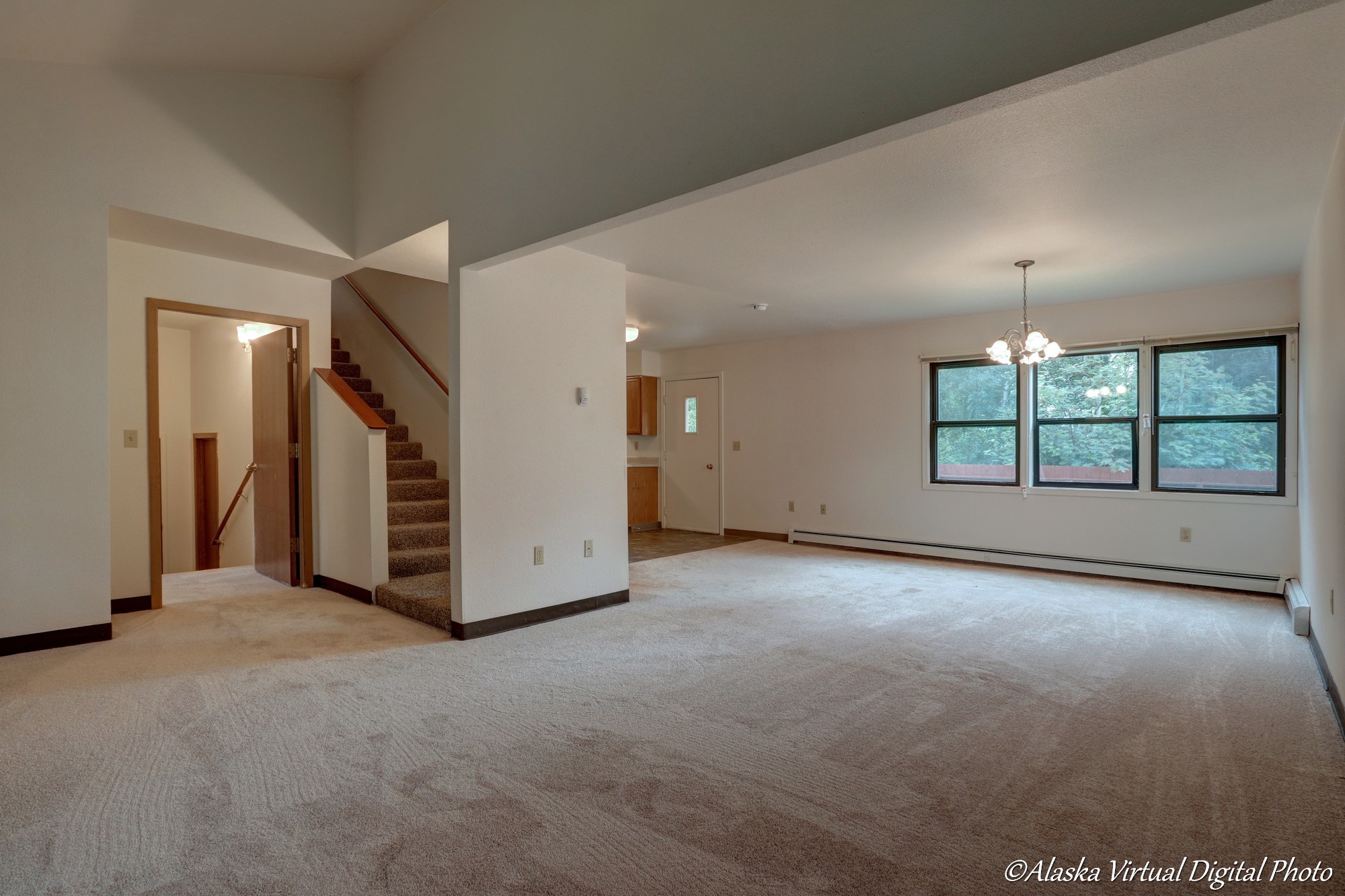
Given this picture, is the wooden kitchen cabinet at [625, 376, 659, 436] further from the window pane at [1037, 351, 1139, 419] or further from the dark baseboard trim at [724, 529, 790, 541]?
the window pane at [1037, 351, 1139, 419]

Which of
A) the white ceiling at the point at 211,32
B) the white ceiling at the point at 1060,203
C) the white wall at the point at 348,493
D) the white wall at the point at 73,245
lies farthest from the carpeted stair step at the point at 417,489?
the white ceiling at the point at 211,32

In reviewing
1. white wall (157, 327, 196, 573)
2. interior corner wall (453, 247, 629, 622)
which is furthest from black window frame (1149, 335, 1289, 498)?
white wall (157, 327, 196, 573)

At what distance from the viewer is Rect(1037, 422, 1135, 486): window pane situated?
19.3ft

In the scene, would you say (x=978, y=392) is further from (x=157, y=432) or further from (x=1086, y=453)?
(x=157, y=432)

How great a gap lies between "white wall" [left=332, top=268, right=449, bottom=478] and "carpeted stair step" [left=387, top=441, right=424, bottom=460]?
0.25ft

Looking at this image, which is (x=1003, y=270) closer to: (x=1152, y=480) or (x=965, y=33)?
(x=1152, y=480)

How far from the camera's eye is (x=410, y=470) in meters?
6.17

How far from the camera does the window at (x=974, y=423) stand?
6.54 meters

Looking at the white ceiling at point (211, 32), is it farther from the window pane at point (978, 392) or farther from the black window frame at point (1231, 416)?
the black window frame at point (1231, 416)

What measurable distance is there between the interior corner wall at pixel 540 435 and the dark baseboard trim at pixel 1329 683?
3.74 meters

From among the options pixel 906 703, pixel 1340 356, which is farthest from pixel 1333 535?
pixel 906 703

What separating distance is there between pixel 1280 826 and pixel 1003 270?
3.78 metres

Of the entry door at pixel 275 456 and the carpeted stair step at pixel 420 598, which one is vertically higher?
the entry door at pixel 275 456

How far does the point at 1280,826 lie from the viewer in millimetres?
2043
